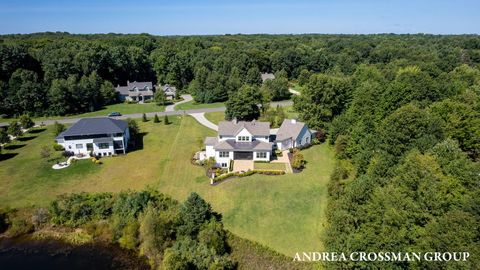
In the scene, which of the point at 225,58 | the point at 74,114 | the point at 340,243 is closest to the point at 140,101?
the point at 74,114

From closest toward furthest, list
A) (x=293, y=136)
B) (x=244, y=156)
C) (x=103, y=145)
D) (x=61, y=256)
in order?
(x=61, y=256)
(x=244, y=156)
(x=103, y=145)
(x=293, y=136)

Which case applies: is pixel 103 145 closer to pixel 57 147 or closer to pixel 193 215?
pixel 57 147

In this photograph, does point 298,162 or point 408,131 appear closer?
point 408,131

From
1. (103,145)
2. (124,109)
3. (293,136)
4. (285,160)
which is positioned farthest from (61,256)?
(124,109)

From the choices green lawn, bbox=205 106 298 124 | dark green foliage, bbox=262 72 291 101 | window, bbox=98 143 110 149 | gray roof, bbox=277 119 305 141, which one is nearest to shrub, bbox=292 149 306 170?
gray roof, bbox=277 119 305 141

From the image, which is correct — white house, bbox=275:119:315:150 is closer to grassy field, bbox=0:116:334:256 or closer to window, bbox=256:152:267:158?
grassy field, bbox=0:116:334:256

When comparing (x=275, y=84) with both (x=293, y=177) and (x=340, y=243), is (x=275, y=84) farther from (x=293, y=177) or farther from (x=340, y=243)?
(x=340, y=243)

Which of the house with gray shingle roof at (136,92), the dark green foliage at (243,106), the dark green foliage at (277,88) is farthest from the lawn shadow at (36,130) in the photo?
the dark green foliage at (277,88)
